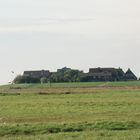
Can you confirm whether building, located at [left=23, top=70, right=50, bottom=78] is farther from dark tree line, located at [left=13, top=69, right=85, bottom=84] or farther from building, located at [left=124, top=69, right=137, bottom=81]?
building, located at [left=124, top=69, right=137, bottom=81]

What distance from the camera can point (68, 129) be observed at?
25484mm

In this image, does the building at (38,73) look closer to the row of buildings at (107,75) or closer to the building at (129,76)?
the row of buildings at (107,75)

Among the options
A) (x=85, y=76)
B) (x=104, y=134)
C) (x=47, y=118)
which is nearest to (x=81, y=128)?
(x=104, y=134)

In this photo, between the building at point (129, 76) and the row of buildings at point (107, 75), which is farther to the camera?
the building at point (129, 76)

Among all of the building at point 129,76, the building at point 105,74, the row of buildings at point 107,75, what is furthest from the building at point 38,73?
the building at point 129,76

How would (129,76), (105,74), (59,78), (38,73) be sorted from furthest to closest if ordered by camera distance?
(38,73) < (129,76) < (105,74) < (59,78)

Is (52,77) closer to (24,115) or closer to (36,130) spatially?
(24,115)

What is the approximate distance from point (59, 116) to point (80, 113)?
2.45 m

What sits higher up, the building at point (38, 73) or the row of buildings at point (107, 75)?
A: the building at point (38, 73)

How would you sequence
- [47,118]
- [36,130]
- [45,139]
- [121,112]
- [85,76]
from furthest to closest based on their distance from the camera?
[85,76]
[121,112]
[47,118]
[36,130]
[45,139]

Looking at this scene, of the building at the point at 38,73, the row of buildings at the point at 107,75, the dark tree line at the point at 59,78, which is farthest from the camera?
the building at the point at 38,73

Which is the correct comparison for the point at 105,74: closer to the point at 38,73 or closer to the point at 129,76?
the point at 129,76

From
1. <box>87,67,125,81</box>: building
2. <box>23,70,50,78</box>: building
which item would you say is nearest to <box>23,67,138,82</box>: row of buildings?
<box>87,67,125,81</box>: building

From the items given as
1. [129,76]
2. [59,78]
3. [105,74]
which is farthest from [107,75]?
[59,78]
